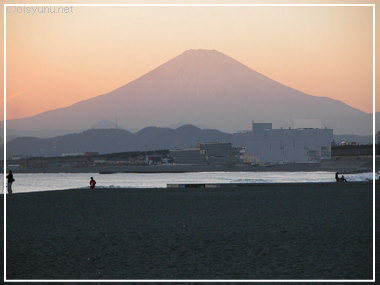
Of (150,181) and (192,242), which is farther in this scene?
(150,181)

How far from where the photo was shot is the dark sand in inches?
512

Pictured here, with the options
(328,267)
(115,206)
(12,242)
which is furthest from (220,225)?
(115,206)

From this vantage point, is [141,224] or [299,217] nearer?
[141,224]

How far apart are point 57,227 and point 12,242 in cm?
386

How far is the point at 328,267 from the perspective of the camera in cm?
1323

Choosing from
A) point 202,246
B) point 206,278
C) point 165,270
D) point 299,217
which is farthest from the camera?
point 299,217

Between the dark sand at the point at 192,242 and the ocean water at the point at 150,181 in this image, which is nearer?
the dark sand at the point at 192,242

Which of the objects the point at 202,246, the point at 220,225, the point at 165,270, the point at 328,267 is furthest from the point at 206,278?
the point at 220,225

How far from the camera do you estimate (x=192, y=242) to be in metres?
17.2

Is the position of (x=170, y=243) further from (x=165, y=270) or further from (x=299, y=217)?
(x=299, y=217)

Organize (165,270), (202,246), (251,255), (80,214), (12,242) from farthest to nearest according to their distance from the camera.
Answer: (80,214)
(12,242)
(202,246)
(251,255)
(165,270)

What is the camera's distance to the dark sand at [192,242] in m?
13.0

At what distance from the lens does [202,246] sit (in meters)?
16.5

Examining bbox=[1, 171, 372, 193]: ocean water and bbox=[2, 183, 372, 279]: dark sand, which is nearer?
bbox=[2, 183, 372, 279]: dark sand
